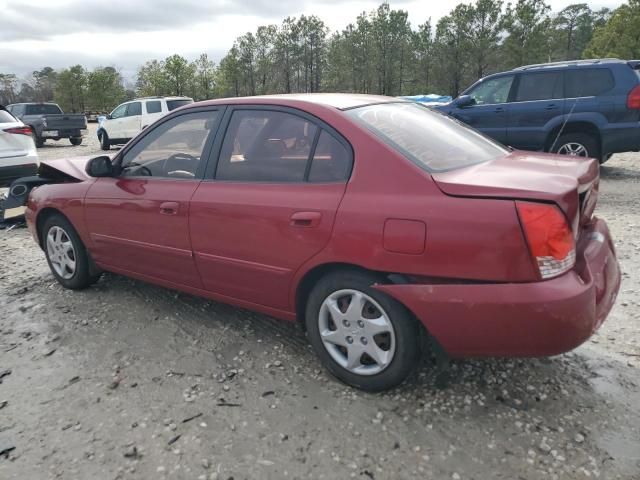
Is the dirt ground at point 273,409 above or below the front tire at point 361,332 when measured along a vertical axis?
below

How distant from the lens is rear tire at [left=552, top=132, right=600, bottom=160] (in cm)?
811

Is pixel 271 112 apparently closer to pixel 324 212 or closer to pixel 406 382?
pixel 324 212

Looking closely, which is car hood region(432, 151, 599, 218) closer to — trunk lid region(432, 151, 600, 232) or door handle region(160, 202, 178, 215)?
trunk lid region(432, 151, 600, 232)

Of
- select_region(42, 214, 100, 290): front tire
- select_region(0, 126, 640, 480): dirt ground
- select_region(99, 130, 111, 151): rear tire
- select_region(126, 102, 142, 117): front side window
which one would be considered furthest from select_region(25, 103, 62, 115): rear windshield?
select_region(0, 126, 640, 480): dirt ground

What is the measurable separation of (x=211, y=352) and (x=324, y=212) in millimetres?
1263

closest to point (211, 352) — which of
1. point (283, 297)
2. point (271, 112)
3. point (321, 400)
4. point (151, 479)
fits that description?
point (283, 297)

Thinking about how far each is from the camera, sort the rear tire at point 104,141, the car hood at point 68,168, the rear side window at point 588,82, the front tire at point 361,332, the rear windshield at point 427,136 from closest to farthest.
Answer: the front tire at point 361,332
the rear windshield at point 427,136
the car hood at point 68,168
the rear side window at point 588,82
the rear tire at point 104,141

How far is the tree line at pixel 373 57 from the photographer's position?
39.3m

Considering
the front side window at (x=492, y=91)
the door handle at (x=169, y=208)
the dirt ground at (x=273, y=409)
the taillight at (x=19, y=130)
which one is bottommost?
the dirt ground at (x=273, y=409)

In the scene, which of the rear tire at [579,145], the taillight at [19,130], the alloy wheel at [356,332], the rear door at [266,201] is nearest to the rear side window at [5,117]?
the taillight at [19,130]

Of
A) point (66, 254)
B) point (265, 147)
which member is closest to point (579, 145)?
point (265, 147)

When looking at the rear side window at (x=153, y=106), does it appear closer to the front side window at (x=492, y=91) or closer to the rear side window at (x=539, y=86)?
the front side window at (x=492, y=91)

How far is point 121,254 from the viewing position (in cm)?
376

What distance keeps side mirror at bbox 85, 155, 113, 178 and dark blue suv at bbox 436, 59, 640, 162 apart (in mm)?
6619
